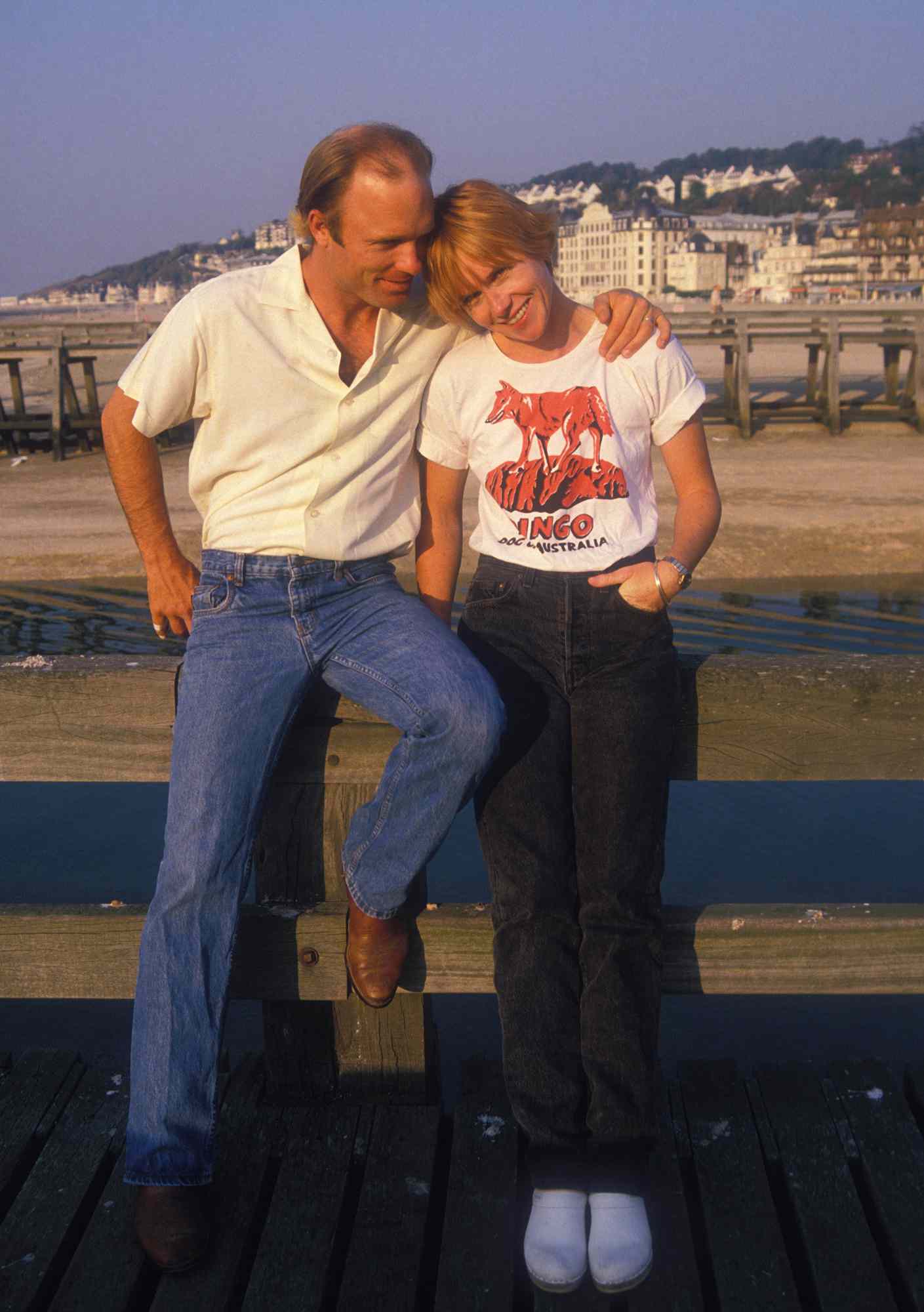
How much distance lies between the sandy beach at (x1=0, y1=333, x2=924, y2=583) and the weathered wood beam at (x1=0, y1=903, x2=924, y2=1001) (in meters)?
10.0

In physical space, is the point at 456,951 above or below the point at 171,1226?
above

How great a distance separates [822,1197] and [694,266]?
189m

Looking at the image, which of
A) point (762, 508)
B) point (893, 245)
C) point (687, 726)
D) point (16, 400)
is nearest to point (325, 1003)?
point (687, 726)

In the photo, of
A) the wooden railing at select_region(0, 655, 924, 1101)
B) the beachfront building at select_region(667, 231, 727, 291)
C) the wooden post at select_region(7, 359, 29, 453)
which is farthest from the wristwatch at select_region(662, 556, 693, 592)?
the beachfront building at select_region(667, 231, 727, 291)

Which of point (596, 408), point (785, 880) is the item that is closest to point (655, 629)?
point (596, 408)

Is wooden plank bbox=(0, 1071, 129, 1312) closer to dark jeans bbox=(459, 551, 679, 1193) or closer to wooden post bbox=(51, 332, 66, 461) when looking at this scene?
dark jeans bbox=(459, 551, 679, 1193)

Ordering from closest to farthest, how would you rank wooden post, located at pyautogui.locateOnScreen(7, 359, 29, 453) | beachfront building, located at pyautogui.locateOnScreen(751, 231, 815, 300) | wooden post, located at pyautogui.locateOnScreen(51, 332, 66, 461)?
wooden post, located at pyautogui.locateOnScreen(51, 332, 66, 461) < wooden post, located at pyautogui.locateOnScreen(7, 359, 29, 453) < beachfront building, located at pyautogui.locateOnScreen(751, 231, 815, 300)

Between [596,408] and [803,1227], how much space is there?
1621 millimetres

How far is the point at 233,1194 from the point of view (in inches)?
102

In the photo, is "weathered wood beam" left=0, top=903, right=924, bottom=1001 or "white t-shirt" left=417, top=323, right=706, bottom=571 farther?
"white t-shirt" left=417, top=323, right=706, bottom=571

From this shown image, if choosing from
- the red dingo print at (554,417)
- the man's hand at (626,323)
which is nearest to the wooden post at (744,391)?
the man's hand at (626,323)

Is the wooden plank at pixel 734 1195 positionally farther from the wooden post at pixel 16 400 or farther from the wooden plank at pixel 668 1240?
the wooden post at pixel 16 400

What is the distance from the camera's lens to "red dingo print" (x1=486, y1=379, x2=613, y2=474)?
284 cm

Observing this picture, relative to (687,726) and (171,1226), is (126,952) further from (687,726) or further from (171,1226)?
(687,726)
